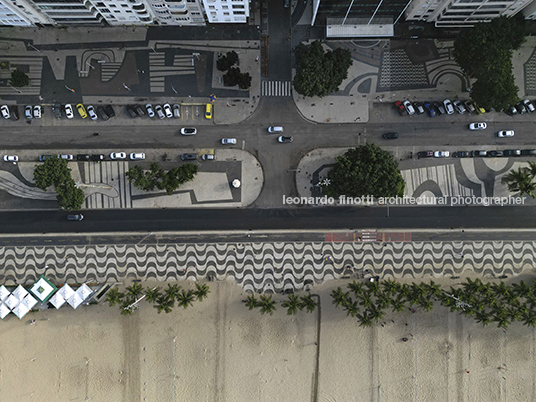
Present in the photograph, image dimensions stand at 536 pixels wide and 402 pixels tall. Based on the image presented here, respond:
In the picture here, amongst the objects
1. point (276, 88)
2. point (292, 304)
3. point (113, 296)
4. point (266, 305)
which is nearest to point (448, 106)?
point (276, 88)

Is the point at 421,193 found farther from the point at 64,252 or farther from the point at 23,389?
the point at 23,389

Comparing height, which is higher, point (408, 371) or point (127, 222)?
point (127, 222)

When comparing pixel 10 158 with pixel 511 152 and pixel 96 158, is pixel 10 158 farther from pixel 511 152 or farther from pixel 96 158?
pixel 511 152

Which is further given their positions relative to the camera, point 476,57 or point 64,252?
point 64,252

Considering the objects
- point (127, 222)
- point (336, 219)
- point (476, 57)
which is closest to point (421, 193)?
point (336, 219)

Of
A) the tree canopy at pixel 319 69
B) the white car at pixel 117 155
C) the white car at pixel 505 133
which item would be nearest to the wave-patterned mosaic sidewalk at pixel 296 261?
the white car at pixel 117 155

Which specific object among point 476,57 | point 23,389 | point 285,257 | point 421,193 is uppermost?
point 476,57
